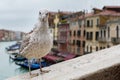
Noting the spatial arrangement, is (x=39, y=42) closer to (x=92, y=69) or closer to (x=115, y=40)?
(x=92, y=69)

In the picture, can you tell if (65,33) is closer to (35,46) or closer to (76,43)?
(76,43)

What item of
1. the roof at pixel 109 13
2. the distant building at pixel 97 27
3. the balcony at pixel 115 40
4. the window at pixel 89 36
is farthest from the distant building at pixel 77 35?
the balcony at pixel 115 40

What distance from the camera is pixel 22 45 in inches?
105

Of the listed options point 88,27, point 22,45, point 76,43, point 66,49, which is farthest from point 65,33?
point 22,45

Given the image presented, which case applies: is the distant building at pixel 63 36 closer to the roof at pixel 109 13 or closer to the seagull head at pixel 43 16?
the roof at pixel 109 13

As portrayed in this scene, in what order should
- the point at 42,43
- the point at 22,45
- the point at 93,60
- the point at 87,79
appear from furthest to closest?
the point at 22,45, the point at 42,43, the point at 93,60, the point at 87,79

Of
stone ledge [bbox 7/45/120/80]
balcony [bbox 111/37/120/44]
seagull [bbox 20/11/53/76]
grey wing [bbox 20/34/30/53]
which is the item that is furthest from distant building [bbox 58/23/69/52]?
stone ledge [bbox 7/45/120/80]

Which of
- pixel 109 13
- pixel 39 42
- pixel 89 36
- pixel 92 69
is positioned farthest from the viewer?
pixel 89 36

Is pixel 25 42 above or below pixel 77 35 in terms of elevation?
above

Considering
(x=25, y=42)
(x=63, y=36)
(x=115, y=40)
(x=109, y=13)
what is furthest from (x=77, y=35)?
(x=25, y=42)

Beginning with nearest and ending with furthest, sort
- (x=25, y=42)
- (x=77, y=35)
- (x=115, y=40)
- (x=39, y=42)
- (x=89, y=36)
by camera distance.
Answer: (x=39, y=42)
(x=25, y=42)
(x=115, y=40)
(x=89, y=36)
(x=77, y=35)

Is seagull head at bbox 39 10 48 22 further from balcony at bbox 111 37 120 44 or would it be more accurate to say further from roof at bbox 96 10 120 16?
roof at bbox 96 10 120 16

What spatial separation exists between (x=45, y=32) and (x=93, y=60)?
1.59ft

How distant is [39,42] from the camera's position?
245 centimetres
